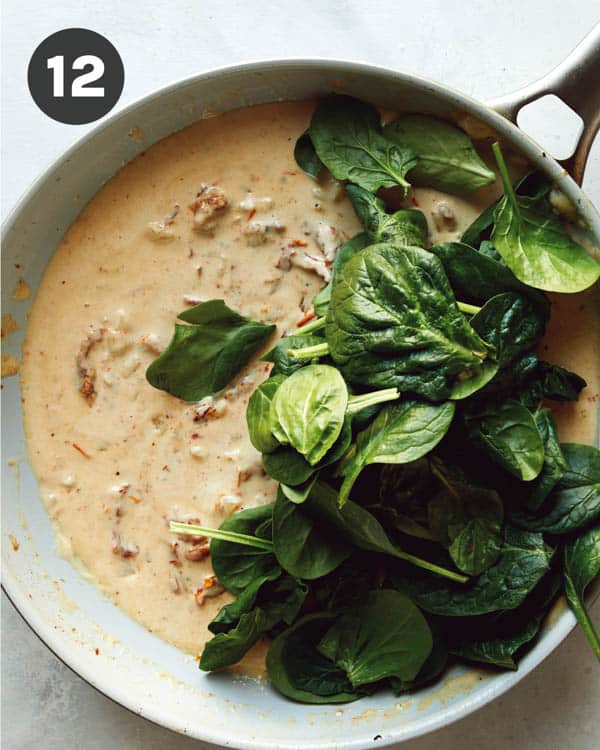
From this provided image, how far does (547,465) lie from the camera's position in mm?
1232

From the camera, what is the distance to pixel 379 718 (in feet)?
4.34

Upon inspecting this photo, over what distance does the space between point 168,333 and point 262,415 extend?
23 cm

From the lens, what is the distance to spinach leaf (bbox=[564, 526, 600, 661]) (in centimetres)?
123

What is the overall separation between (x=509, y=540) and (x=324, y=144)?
604 millimetres


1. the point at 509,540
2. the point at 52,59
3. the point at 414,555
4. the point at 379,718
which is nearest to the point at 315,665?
the point at 379,718

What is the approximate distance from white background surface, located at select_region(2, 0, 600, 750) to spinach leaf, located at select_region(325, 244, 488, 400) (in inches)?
17.2

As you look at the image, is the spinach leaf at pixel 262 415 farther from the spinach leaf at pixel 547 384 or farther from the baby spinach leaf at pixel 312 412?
the spinach leaf at pixel 547 384


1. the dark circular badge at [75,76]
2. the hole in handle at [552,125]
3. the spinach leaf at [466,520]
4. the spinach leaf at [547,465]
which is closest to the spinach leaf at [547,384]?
the spinach leaf at [547,465]

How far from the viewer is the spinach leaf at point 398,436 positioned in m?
1.12

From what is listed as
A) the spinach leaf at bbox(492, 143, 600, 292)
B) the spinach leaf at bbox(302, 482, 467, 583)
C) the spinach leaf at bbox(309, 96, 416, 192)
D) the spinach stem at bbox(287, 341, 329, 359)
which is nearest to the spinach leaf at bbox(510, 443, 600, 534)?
the spinach leaf at bbox(302, 482, 467, 583)

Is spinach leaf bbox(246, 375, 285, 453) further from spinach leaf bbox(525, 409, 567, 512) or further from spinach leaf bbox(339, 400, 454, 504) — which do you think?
spinach leaf bbox(525, 409, 567, 512)

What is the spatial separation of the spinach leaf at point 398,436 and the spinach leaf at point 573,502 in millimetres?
219

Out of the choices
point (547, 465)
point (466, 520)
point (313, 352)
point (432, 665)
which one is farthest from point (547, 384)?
point (432, 665)

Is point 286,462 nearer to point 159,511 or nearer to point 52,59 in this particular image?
point 159,511
